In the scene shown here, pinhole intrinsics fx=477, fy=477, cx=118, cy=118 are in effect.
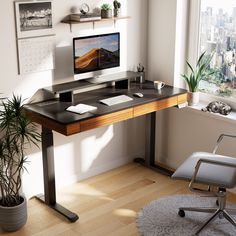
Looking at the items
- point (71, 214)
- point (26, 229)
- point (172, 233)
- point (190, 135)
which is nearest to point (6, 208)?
point (26, 229)

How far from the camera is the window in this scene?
4.21 m

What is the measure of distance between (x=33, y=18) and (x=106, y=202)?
64.5 inches

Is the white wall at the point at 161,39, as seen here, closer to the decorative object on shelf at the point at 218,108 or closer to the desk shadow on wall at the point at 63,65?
the decorative object on shelf at the point at 218,108

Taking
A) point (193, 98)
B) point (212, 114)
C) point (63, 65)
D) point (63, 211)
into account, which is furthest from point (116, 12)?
point (63, 211)

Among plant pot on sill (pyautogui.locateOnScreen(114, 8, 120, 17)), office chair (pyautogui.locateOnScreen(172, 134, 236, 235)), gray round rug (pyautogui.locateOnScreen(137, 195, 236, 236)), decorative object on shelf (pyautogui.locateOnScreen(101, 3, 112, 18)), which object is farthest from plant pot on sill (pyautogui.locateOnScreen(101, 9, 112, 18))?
gray round rug (pyautogui.locateOnScreen(137, 195, 236, 236))

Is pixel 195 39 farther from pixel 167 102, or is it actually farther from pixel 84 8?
pixel 84 8

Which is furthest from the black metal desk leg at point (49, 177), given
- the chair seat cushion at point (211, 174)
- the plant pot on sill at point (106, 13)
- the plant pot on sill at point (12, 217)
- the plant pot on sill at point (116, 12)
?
the plant pot on sill at point (116, 12)

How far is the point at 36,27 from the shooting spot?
12.4 feet

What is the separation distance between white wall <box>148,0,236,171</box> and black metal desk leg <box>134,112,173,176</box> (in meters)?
0.17

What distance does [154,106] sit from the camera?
4066 millimetres

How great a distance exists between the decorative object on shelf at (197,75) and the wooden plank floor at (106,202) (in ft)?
2.61

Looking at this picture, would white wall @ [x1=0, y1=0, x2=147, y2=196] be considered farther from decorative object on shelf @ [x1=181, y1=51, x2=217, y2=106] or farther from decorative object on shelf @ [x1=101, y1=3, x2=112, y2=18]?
decorative object on shelf @ [x1=181, y1=51, x2=217, y2=106]

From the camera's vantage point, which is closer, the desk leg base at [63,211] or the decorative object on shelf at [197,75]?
the desk leg base at [63,211]

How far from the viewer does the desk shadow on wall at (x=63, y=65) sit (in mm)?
4004
